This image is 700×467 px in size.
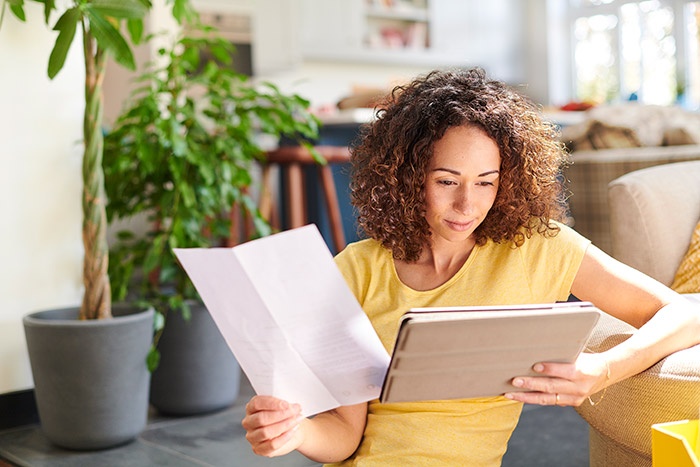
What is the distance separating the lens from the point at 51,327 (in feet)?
7.57

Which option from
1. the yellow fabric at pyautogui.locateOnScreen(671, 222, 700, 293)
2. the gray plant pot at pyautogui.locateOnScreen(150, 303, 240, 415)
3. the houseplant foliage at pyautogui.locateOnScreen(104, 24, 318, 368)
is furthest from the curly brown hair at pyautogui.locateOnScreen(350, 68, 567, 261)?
the gray plant pot at pyautogui.locateOnScreen(150, 303, 240, 415)

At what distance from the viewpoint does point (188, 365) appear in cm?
274

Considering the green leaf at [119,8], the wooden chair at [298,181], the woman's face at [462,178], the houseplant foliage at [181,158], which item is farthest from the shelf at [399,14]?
the woman's face at [462,178]

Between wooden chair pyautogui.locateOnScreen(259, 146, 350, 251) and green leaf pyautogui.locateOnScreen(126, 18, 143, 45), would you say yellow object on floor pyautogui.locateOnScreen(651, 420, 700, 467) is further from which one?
wooden chair pyautogui.locateOnScreen(259, 146, 350, 251)

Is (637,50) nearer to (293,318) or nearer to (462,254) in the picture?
(462,254)

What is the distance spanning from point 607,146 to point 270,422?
99.2 inches

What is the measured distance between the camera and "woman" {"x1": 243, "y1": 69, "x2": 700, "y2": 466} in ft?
→ 4.18

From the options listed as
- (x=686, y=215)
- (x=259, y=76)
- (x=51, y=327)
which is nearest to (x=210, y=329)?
(x=51, y=327)

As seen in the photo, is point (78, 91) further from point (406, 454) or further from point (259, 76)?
point (259, 76)

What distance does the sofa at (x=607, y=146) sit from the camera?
10.4 feet

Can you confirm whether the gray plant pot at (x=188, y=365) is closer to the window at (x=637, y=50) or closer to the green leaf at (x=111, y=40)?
the green leaf at (x=111, y=40)

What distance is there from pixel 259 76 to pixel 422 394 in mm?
5418

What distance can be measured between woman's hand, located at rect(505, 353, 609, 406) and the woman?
4.3 inches

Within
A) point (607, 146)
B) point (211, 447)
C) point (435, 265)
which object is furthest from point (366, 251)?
point (607, 146)
